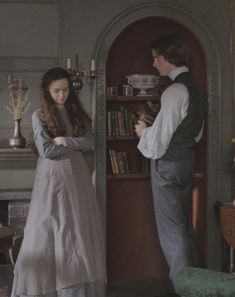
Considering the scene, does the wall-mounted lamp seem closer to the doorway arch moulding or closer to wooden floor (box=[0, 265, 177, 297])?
the doorway arch moulding

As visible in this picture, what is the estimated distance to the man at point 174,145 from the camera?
3.62 metres

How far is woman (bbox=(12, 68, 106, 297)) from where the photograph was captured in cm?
333

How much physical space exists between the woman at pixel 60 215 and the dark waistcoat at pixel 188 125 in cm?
57

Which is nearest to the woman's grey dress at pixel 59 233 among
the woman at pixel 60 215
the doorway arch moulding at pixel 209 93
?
the woman at pixel 60 215

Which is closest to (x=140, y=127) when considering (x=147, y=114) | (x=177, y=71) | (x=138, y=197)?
(x=147, y=114)

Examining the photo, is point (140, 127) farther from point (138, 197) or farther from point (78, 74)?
point (138, 197)

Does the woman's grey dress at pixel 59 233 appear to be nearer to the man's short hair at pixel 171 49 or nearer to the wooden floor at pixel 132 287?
the wooden floor at pixel 132 287

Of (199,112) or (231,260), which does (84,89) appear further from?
(231,260)

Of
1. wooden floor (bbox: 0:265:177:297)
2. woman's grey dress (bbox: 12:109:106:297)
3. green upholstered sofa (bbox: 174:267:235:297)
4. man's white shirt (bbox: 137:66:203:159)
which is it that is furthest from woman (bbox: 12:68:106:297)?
green upholstered sofa (bbox: 174:267:235:297)

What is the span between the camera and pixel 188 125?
12.0 ft

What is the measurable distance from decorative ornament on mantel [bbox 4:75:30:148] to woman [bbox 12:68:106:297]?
509 mm

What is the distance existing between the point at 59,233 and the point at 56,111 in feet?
2.43

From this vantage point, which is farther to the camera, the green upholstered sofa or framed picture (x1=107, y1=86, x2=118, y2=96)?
framed picture (x1=107, y1=86, x2=118, y2=96)

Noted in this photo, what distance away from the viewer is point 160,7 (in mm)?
4051
